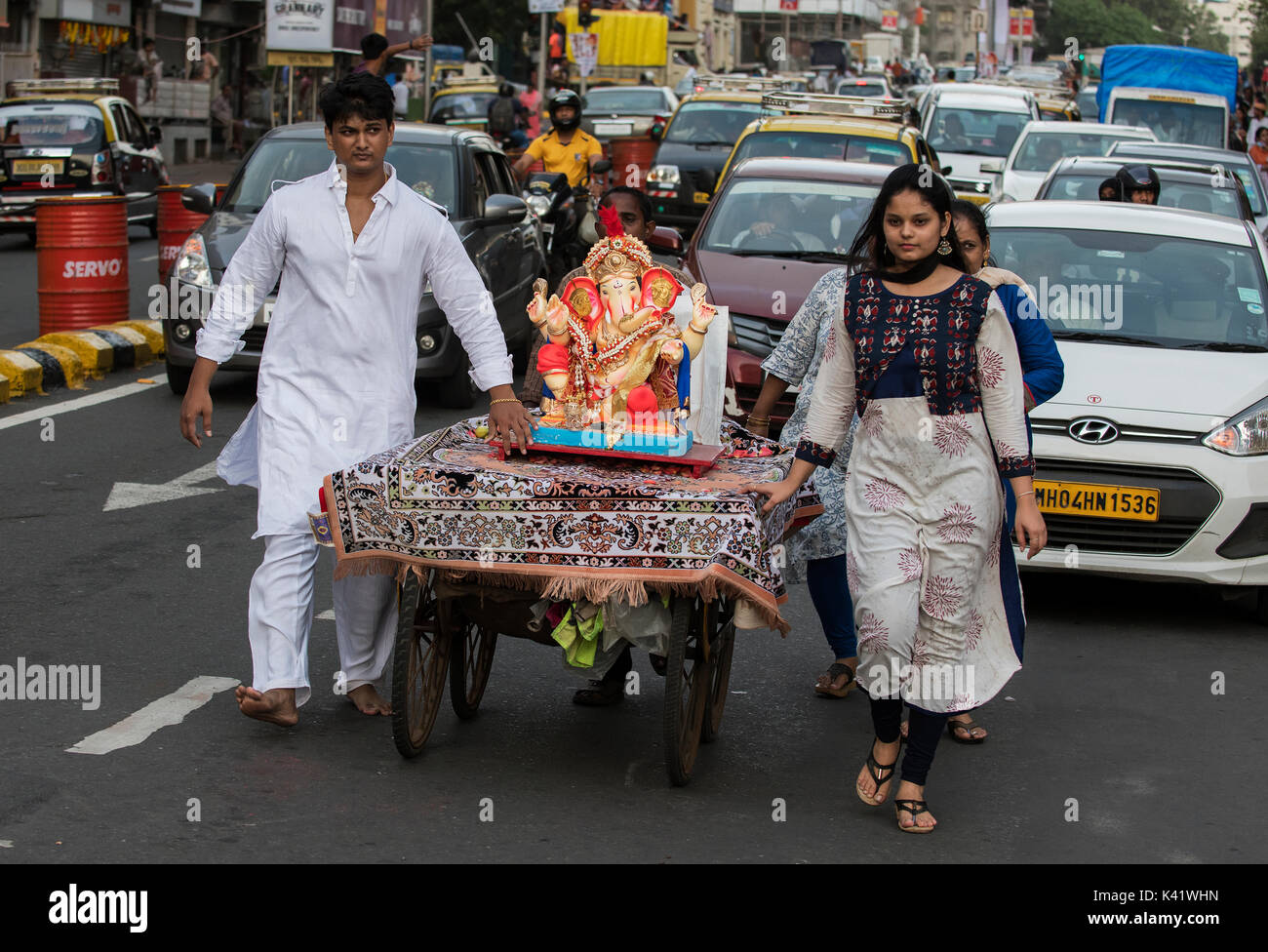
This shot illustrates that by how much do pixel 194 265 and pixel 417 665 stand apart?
6800 mm

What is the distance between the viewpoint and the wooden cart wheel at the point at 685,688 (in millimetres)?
4980

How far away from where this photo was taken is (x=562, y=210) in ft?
46.8

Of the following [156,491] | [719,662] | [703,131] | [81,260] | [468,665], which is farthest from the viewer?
[703,131]

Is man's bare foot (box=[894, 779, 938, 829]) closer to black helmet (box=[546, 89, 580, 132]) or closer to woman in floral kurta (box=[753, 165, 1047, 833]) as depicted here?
woman in floral kurta (box=[753, 165, 1047, 833])

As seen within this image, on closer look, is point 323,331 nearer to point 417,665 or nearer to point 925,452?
point 417,665

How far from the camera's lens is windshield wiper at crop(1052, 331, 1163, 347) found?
811 cm

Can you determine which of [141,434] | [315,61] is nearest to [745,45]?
[315,61]

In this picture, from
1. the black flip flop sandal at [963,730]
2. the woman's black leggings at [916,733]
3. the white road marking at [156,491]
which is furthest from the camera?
the white road marking at [156,491]

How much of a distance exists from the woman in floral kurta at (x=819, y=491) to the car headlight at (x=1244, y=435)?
2001 mm

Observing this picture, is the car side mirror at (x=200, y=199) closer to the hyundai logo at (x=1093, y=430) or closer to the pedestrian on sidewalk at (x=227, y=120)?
the hyundai logo at (x=1093, y=430)

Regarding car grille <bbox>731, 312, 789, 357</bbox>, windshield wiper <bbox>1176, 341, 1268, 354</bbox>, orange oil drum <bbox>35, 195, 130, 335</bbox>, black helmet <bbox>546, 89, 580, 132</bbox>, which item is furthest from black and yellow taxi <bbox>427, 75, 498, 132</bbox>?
windshield wiper <bbox>1176, 341, 1268, 354</bbox>

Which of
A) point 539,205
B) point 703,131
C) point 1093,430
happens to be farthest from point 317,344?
point 703,131

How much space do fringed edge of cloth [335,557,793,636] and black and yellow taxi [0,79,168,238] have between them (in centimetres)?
1626

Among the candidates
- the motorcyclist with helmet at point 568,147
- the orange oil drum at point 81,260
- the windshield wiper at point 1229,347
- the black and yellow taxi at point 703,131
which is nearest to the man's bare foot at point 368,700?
the windshield wiper at point 1229,347
